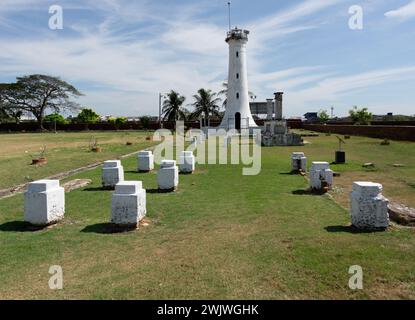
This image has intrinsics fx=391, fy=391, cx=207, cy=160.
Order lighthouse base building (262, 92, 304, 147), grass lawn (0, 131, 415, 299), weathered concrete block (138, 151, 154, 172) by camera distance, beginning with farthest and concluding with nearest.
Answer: lighthouse base building (262, 92, 304, 147) < weathered concrete block (138, 151, 154, 172) < grass lawn (0, 131, 415, 299)

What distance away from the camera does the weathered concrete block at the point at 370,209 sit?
547 centimetres

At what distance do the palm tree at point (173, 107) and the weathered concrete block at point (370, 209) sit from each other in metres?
52.1

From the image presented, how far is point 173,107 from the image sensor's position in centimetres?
5706

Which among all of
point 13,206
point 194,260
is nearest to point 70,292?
point 194,260

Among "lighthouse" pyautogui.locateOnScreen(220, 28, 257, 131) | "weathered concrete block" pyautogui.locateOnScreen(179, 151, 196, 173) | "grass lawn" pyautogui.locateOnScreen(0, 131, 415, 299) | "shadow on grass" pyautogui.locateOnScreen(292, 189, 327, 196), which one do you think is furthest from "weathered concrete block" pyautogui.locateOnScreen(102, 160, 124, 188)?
"lighthouse" pyautogui.locateOnScreen(220, 28, 257, 131)

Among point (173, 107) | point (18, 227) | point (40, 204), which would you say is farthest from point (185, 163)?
point (173, 107)

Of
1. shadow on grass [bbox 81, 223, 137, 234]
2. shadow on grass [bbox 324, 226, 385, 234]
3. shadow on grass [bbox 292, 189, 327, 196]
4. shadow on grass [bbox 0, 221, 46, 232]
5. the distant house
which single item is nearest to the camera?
shadow on grass [bbox 324, 226, 385, 234]

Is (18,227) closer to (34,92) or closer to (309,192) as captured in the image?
(309,192)

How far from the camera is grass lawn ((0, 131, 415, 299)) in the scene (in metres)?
3.71

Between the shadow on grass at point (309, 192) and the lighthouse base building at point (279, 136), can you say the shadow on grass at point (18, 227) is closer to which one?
the shadow on grass at point (309, 192)

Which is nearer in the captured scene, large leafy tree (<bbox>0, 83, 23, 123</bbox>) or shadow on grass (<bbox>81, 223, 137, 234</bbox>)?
shadow on grass (<bbox>81, 223, 137, 234</bbox>)

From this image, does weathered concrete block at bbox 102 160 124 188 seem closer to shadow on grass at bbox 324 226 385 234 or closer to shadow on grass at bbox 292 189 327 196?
shadow on grass at bbox 292 189 327 196

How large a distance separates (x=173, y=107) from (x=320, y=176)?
163ft

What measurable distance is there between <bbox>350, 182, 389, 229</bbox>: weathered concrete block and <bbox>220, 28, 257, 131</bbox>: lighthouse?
35.3 metres
